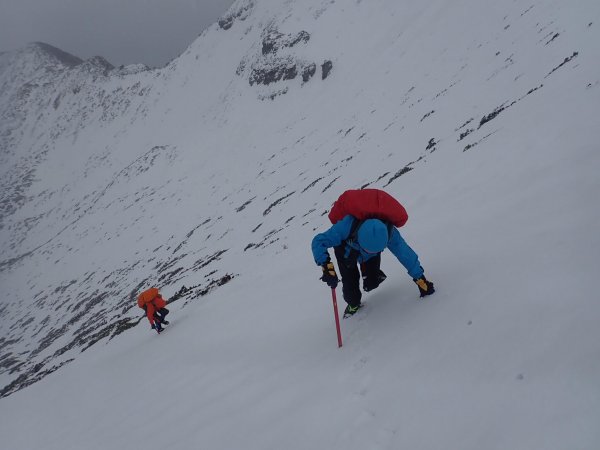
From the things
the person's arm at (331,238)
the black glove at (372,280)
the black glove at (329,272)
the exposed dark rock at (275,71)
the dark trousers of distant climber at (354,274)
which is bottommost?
the black glove at (372,280)

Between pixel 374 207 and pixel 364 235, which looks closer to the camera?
pixel 364 235

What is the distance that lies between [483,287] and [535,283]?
59 centimetres

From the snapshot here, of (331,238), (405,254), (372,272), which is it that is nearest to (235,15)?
(372,272)

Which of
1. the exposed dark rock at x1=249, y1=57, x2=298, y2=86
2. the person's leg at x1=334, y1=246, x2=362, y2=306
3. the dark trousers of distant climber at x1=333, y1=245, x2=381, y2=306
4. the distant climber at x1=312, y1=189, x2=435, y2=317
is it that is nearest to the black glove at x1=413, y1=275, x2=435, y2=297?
the distant climber at x1=312, y1=189, x2=435, y2=317

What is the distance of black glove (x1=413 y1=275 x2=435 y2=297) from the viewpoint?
16.1 feet

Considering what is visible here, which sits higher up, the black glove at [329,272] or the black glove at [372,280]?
the black glove at [329,272]

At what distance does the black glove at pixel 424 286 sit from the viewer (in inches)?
193

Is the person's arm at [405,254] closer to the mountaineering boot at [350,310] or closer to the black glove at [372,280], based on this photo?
the black glove at [372,280]

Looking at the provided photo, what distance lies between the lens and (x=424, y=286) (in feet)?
16.1

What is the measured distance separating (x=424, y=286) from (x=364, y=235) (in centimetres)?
Result: 110

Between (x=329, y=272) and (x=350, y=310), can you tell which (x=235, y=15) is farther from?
(x=329, y=272)

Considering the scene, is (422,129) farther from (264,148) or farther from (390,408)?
(264,148)

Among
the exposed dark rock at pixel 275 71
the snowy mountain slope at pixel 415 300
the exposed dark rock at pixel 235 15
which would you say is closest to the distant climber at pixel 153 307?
the snowy mountain slope at pixel 415 300

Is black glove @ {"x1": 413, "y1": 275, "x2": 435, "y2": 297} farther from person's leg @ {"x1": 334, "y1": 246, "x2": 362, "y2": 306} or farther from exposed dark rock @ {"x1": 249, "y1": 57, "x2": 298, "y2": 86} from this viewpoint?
exposed dark rock @ {"x1": 249, "y1": 57, "x2": 298, "y2": 86}
